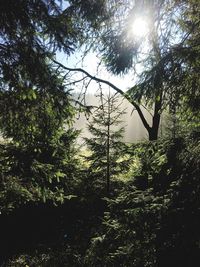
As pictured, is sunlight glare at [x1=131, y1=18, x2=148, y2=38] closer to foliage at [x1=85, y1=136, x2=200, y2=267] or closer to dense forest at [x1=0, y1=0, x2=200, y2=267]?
dense forest at [x1=0, y1=0, x2=200, y2=267]

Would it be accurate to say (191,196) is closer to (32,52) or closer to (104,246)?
(104,246)

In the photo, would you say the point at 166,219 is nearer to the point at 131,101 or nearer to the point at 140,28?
the point at 131,101

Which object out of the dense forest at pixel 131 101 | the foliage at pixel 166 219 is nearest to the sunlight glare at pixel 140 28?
the dense forest at pixel 131 101

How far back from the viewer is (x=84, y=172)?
15156mm

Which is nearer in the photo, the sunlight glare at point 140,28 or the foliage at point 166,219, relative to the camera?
the foliage at point 166,219

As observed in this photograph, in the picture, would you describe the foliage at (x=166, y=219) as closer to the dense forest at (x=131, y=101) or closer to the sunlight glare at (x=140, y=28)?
the dense forest at (x=131, y=101)

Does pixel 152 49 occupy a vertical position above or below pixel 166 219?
above

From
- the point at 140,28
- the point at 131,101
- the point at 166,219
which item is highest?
the point at 140,28

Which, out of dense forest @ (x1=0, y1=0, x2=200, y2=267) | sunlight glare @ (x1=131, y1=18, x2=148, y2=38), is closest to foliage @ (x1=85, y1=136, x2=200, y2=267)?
dense forest @ (x1=0, y1=0, x2=200, y2=267)

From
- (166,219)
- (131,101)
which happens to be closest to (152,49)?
(131,101)

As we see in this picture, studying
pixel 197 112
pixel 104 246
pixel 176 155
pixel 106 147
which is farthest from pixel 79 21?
pixel 106 147

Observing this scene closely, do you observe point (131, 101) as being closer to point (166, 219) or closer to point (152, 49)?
point (152, 49)

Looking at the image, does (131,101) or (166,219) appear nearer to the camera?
(166,219)

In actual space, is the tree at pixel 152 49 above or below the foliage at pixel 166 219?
above
